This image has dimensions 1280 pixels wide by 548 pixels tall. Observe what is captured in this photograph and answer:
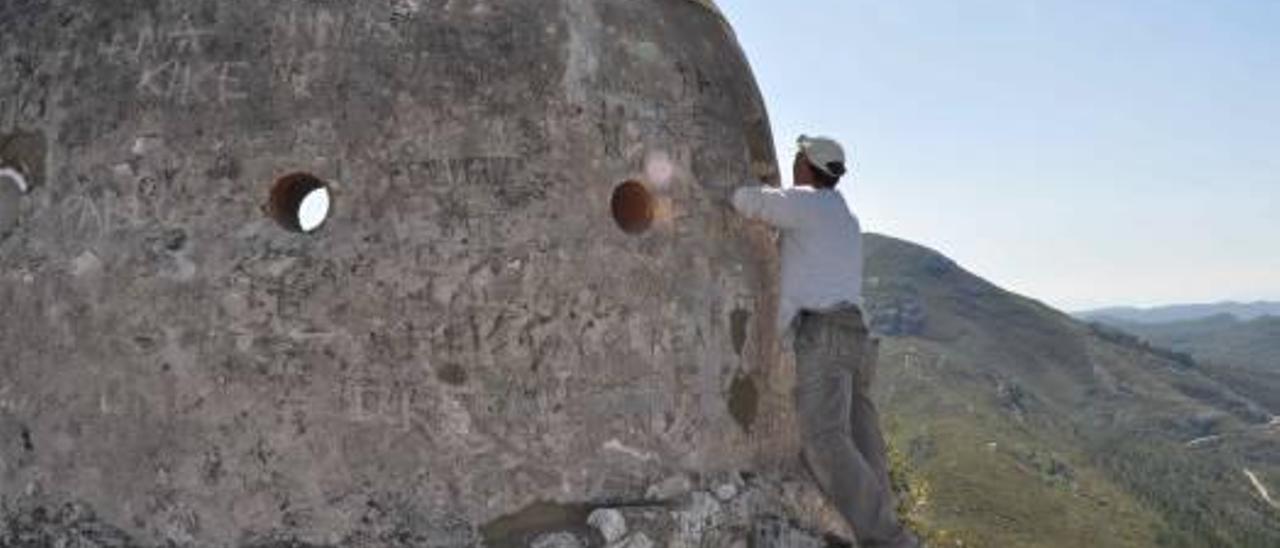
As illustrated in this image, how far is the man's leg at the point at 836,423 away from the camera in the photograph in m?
5.25

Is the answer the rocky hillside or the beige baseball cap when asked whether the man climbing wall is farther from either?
the rocky hillside

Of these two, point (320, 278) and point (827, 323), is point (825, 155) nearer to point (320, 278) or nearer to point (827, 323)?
point (827, 323)

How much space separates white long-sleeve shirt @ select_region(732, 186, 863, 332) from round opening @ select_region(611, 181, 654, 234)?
367 mm

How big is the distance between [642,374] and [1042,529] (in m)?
86.1

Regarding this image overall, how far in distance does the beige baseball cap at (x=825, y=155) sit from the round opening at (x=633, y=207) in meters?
0.67

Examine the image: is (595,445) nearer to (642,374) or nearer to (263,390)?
(642,374)

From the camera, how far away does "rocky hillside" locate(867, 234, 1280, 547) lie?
294ft

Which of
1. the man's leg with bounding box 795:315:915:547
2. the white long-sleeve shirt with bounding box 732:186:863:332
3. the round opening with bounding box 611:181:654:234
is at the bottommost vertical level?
the man's leg with bounding box 795:315:915:547

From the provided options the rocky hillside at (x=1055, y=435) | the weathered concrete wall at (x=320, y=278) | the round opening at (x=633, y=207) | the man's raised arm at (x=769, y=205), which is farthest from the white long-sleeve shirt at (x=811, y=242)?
the rocky hillside at (x=1055, y=435)

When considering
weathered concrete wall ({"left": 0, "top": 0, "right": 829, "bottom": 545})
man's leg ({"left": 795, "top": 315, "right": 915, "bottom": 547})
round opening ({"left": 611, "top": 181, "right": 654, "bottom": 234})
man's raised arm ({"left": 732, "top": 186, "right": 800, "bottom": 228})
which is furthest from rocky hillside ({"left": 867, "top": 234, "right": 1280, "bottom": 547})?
weathered concrete wall ({"left": 0, "top": 0, "right": 829, "bottom": 545})

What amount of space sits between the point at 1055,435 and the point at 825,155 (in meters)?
132

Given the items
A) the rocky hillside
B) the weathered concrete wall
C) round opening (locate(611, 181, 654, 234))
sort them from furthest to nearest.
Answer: the rocky hillside, round opening (locate(611, 181, 654, 234)), the weathered concrete wall

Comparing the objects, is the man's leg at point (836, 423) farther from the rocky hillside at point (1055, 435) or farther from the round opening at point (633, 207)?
the rocky hillside at point (1055, 435)

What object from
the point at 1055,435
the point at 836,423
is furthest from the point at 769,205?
the point at 1055,435
